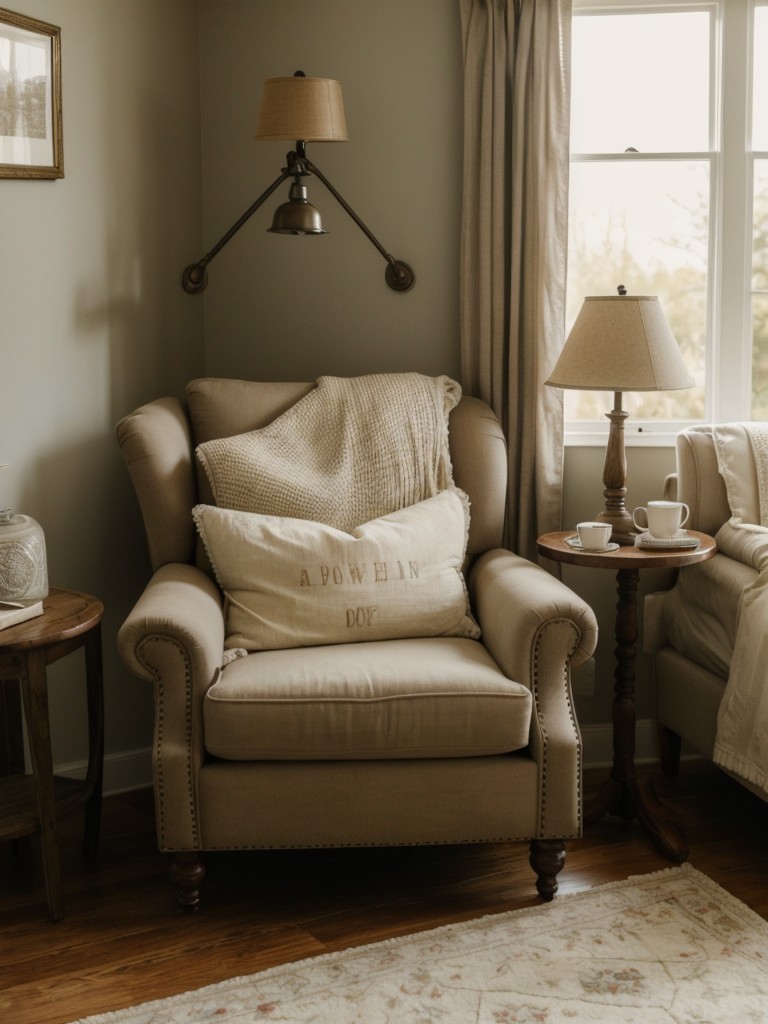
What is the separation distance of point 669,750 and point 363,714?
47.7 inches

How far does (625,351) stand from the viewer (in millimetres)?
2426

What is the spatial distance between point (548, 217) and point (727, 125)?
0.57 m

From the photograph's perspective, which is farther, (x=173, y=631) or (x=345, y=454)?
(x=345, y=454)

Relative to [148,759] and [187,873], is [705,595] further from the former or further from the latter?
[148,759]

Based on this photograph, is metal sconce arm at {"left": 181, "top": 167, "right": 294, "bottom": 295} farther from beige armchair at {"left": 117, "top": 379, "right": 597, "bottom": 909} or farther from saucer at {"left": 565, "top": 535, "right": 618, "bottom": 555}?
saucer at {"left": 565, "top": 535, "right": 618, "bottom": 555}

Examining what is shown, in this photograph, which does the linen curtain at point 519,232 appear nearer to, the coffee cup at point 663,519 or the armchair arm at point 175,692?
the coffee cup at point 663,519

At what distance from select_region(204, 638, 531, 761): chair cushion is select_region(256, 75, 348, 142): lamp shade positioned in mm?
1308

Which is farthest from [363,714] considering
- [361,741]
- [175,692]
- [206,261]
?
[206,261]

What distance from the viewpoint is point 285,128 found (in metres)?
2.56

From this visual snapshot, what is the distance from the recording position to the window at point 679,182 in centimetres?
291

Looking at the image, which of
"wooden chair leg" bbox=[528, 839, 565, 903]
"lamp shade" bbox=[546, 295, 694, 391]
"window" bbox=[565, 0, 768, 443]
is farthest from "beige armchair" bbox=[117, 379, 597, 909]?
"window" bbox=[565, 0, 768, 443]

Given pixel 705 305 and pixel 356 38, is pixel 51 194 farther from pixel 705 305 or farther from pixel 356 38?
pixel 705 305

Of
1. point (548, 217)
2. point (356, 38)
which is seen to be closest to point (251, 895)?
point (548, 217)

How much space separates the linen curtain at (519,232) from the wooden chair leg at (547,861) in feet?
3.07
